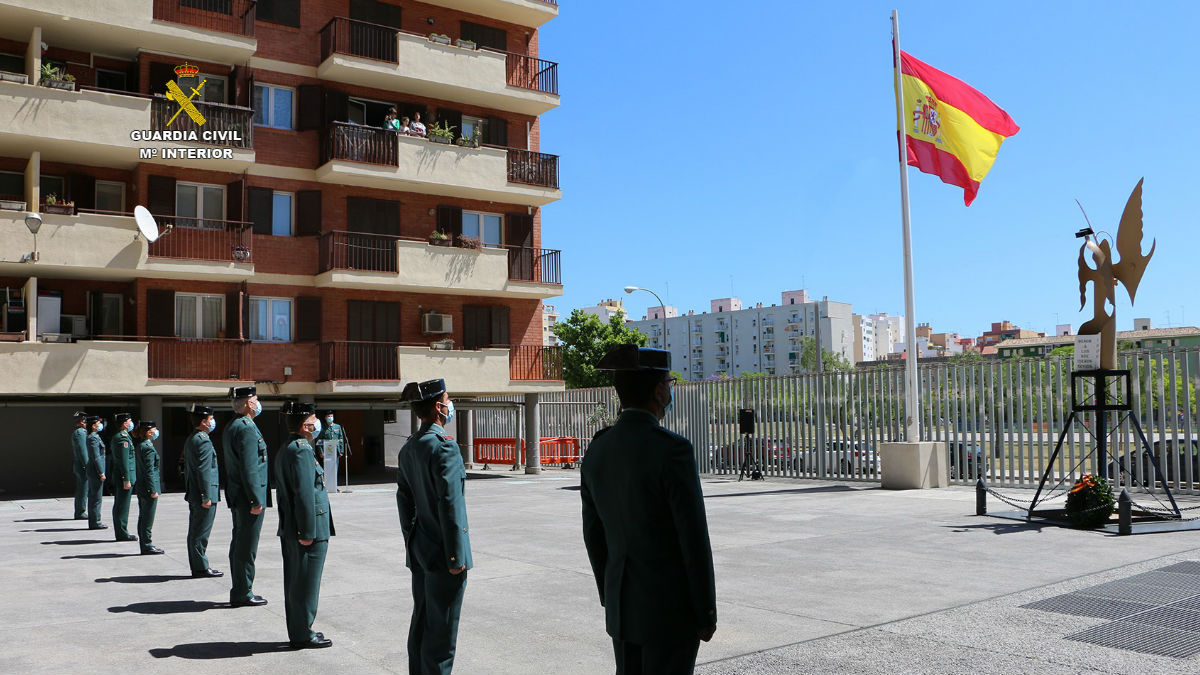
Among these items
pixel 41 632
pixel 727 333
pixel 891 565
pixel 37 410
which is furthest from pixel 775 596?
pixel 727 333

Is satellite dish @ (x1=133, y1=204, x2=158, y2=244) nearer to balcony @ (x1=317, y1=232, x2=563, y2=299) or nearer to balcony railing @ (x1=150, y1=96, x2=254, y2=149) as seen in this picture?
balcony railing @ (x1=150, y1=96, x2=254, y2=149)

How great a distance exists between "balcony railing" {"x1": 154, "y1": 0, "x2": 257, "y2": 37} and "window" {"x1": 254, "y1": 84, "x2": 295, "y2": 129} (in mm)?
1573

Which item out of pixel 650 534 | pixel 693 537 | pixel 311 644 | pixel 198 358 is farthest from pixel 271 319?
pixel 693 537

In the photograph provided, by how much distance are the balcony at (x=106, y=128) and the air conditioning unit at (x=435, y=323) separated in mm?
6620

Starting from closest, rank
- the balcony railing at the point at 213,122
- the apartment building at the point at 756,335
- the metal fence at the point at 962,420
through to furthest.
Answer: the metal fence at the point at 962,420
the balcony railing at the point at 213,122
the apartment building at the point at 756,335

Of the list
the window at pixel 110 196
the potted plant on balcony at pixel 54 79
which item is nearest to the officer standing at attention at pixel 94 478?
the potted plant on balcony at pixel 54 79

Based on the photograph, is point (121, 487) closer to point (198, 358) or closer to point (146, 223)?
point (146, 223)

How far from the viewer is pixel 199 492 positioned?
10.5 meters

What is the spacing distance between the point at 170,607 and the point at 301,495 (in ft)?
8.21

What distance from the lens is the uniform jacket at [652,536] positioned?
4078 millimetres

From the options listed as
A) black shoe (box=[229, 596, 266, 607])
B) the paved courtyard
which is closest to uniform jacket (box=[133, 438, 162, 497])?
the paved courtyard

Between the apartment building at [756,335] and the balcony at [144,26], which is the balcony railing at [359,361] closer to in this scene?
the balcony at [144,26]

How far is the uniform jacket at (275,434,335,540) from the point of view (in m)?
7.63

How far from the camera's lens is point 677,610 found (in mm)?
4102
